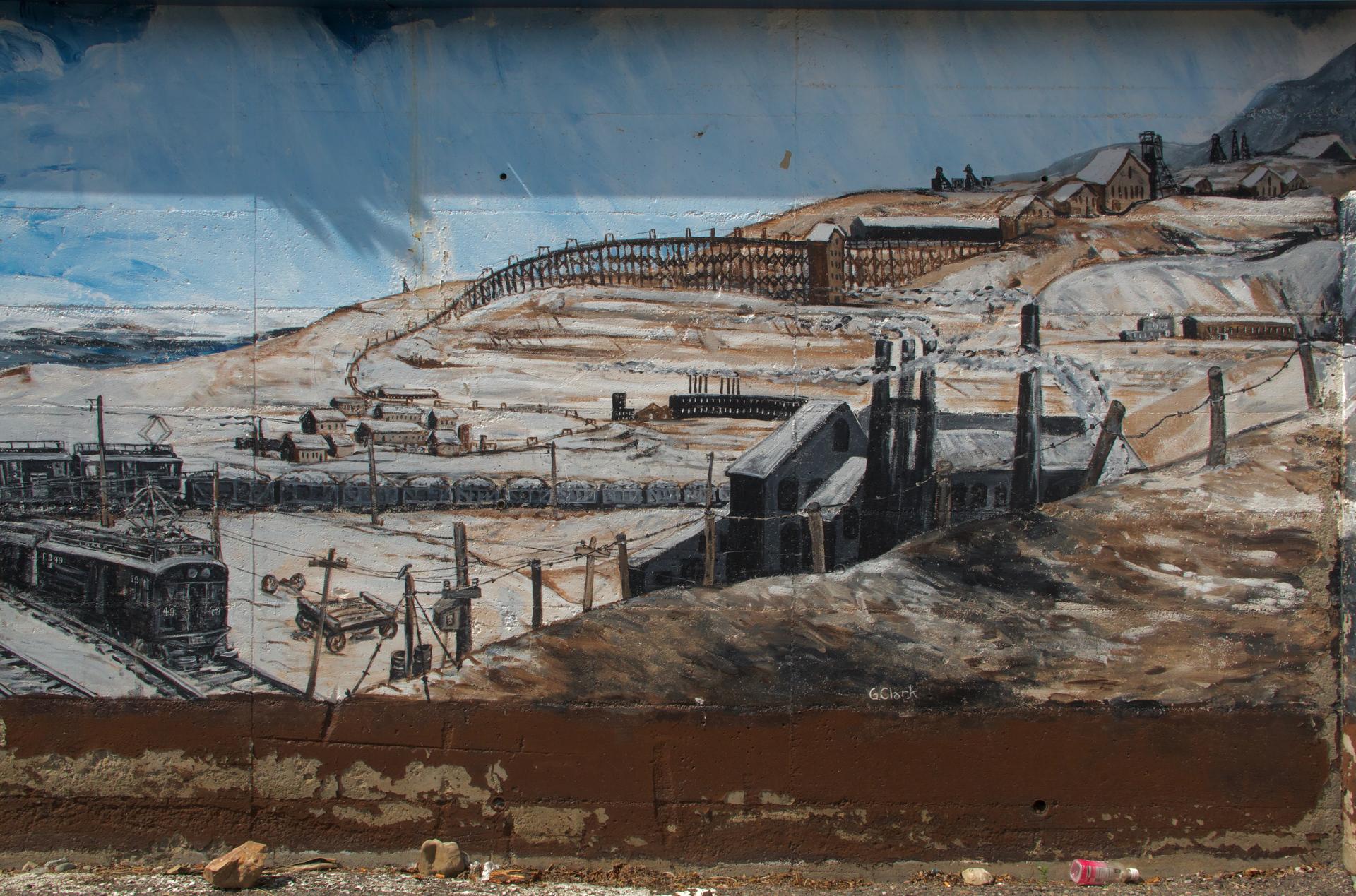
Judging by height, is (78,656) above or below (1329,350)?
below

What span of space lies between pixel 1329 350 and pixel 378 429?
5.55 metres

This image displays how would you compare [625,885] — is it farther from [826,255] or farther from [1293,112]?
[1293,112]

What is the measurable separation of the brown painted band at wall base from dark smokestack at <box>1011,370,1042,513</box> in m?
1.19

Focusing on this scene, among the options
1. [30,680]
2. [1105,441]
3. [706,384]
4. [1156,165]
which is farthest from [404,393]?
[1156,165]

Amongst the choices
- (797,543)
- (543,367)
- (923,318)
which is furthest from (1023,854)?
(543,367)

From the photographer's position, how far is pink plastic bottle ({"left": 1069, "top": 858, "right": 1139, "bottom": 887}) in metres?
4.50

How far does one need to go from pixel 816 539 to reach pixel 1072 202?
2.56 m

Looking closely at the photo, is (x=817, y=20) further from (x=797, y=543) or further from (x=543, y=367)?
(x=797, y=543)

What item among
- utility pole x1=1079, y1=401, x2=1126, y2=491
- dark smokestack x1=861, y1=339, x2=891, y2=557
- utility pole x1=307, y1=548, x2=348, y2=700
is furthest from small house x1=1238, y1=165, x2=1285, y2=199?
utility pole x1=307, y1=548, x2=348, y2=700

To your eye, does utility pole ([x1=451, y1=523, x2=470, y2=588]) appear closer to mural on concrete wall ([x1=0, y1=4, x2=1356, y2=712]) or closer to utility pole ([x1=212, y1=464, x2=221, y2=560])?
mural on concrete wall ([x1=0, y1=4, x2=1356, y2=712])

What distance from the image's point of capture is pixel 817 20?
15.9 ft

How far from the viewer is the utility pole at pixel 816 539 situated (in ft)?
15.2

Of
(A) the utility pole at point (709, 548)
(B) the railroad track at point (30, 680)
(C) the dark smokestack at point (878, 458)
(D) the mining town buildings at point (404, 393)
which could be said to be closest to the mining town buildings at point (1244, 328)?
(C) the dark smokestack at point (878, 458)

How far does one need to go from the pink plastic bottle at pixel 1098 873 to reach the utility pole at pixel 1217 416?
2346 millimetres
